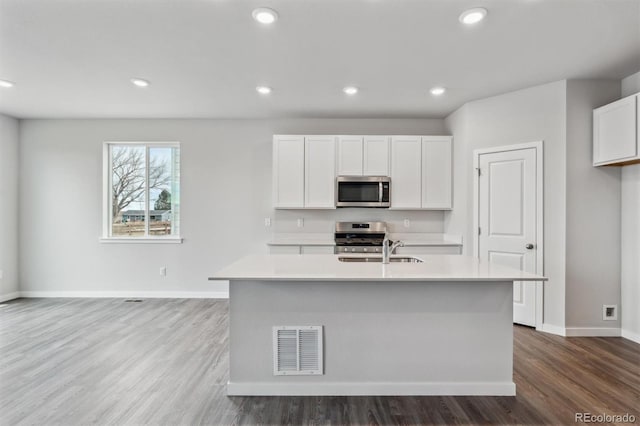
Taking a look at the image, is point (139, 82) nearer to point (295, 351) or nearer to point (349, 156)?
point (349, 156)

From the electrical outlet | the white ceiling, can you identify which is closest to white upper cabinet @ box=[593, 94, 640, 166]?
the white ceiling

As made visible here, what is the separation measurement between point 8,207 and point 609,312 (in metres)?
7.63

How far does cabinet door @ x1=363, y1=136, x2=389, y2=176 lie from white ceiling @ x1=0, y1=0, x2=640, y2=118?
56 cm

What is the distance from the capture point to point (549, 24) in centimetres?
235

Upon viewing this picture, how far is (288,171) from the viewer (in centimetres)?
448

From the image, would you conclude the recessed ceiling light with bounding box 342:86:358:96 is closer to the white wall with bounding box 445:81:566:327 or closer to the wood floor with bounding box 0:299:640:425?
the white wall with bounding box 445:81:566:327

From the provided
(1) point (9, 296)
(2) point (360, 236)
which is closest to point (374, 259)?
(2) point (360, 236)

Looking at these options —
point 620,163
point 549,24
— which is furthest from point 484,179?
point 549,24

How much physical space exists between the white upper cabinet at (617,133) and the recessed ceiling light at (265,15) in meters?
3.15

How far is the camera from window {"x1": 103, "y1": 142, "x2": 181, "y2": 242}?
4.95m

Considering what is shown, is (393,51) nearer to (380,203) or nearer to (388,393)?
(380,203)

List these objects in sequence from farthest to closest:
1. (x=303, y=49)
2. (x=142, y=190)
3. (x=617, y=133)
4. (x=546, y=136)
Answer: (x=142, y=190), (x=546, y=136), (x=617, y=133), (x=303, y=49)

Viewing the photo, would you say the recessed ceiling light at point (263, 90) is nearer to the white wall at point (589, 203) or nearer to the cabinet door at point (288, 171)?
the cabinet door at point (288, 171)

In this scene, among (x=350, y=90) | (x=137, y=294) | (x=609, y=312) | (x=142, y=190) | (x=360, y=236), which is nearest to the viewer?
(x=609, y=312)
